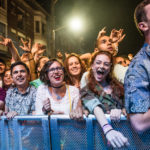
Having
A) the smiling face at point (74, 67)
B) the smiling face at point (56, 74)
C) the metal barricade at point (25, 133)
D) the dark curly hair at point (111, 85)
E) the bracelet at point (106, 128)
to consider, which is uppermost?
the smiling face at point (74, 67)

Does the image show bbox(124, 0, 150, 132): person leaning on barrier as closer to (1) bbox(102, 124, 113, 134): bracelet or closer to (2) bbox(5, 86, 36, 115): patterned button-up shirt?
(1) bbox(102, 124, 113, 134): bracelet

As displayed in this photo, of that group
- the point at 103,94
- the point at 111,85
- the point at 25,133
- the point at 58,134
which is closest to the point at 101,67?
the point at 111,85

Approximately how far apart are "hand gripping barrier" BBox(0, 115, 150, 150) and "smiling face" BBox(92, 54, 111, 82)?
877 millimetres

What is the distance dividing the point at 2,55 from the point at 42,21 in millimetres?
11084

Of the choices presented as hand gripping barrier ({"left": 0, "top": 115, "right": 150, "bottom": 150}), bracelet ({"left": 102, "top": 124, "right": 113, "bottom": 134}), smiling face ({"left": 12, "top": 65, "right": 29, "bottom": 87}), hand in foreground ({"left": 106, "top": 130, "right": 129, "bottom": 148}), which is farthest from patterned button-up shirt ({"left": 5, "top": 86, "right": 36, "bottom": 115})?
hand in foreground ({"left": 106, "top": 130, "right": 129, "bottom": 148})

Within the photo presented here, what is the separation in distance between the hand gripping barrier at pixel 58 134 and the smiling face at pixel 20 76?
3.59 ft

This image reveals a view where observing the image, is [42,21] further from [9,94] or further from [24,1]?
[9,94]

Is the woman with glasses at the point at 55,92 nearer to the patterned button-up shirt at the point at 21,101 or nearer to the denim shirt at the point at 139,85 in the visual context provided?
the patterned button-up shirt at the point at 21,101

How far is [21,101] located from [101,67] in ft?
4.30

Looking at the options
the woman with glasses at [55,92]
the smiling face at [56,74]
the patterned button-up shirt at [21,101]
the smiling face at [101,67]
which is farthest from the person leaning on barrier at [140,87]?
the patterned button-up shirt at [21,101]

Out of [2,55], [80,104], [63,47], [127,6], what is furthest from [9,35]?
[80,104]

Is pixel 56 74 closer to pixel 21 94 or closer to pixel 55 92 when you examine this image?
pixel 55 92

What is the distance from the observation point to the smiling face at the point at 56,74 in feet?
9.26

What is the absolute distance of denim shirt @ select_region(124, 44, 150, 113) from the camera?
118 cm
